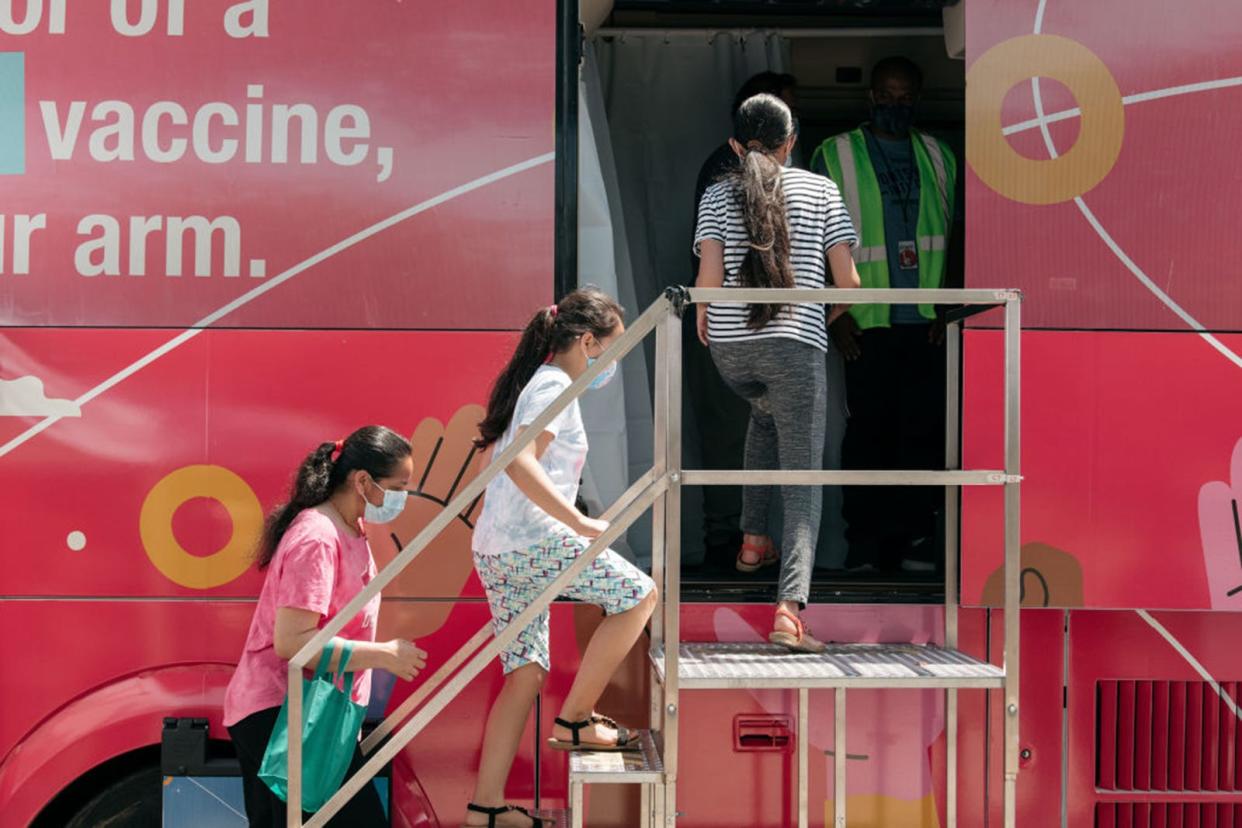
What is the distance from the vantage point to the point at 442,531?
328 centimetres

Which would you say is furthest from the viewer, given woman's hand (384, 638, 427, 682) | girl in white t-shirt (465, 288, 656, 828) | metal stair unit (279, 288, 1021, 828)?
girl in white t-shirt (465, 288, 656, 828)

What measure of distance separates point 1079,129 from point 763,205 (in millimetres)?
943

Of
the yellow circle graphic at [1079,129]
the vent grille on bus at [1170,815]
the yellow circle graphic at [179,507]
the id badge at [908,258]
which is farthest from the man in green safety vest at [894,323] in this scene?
the yellow circle graphic at [179,507]

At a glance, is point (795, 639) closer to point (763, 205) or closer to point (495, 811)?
point (495, 811)

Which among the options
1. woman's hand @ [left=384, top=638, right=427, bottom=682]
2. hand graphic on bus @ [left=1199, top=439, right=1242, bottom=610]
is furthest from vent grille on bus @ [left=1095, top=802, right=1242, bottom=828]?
woman's hand @ [left=384, top=638, right=427, bottom=682]

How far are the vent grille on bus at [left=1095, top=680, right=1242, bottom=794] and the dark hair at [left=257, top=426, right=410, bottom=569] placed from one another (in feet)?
6.84

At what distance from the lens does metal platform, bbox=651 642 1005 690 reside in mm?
2811

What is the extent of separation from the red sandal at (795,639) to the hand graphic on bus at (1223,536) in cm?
112

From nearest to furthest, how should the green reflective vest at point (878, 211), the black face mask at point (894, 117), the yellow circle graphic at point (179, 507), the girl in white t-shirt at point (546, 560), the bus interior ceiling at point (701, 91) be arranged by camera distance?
the girl in white t-shirt at point (546, 560) < the yellow circle graphic at point (179, 507) < the green reflective vest at point (878, 211) < the black face mask at point (894, 117) < the bus interior ceiling at point (701, 91)

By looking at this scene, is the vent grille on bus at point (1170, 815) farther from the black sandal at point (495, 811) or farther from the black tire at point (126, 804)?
the black tire at point (126, 804)

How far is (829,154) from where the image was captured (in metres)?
4.01

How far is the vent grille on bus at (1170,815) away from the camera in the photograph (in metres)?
3.31

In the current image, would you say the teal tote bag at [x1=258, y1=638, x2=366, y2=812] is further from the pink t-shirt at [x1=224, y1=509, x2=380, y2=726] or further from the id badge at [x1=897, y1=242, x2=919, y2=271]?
the id badge at [x1=897, y1=242, x2=919, y2=271]

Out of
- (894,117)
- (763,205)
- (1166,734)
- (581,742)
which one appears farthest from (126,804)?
(894,117)
